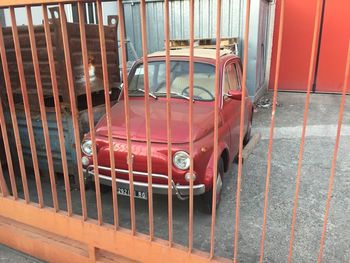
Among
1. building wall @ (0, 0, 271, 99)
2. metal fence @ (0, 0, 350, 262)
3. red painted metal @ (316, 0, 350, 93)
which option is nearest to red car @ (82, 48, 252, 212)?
metal fence @ (0, 0, 350, 262)

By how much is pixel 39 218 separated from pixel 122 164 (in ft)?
2.94

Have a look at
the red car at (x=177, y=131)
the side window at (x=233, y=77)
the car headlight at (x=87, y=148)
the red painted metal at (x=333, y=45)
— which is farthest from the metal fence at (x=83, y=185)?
the red painted metal at (x=333, y=45)

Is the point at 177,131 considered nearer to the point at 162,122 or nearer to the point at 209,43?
the point at 162,122

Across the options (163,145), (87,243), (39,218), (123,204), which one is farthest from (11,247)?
(163,145)

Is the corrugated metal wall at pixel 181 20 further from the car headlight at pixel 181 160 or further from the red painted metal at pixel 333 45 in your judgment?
the car headlight at pixel 181 160

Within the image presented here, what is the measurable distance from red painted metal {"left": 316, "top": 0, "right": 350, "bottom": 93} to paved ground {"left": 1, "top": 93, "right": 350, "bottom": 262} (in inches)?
182

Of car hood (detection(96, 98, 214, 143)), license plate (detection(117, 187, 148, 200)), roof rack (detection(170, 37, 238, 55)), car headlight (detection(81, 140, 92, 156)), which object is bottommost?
license plate (detection(117, 187, 148, 200))

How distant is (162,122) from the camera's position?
320 cm

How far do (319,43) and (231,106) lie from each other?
258 inches

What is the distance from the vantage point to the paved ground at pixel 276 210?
2750 millimetres

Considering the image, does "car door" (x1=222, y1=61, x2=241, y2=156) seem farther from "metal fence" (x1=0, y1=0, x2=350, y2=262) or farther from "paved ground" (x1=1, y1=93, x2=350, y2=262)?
"metal fence" (x1=0, y1=0, x2=350, y2=262)

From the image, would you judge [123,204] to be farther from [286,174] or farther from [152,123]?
[286,174]

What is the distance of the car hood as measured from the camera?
119 inches

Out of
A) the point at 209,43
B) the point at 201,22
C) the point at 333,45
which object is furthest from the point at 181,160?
the point at 333,45
